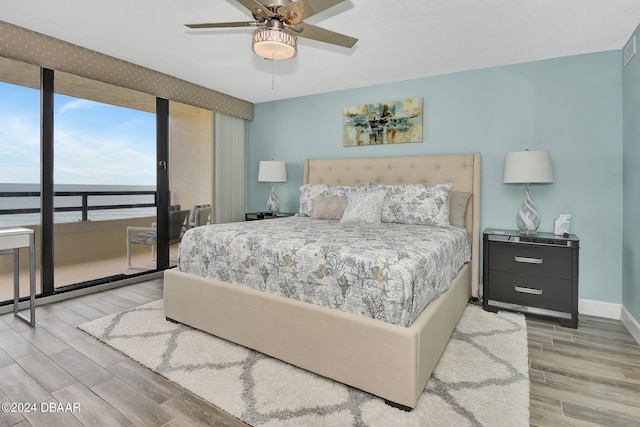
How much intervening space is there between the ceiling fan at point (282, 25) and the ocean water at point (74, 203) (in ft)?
8.16

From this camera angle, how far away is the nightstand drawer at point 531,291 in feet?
9.04

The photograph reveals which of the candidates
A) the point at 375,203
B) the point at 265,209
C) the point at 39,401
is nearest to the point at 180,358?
the point at 39,401

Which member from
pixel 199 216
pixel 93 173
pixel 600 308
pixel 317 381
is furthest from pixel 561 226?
pixel 93 173

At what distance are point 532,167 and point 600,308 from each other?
1455 mm

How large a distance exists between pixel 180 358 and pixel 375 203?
2.19m

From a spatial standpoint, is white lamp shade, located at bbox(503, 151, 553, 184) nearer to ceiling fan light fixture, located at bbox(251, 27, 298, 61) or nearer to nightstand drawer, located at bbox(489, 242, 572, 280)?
nightstand drawer, located at bbox(489, 242, 572, 280)

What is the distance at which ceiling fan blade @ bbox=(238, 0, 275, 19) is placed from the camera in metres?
1.85

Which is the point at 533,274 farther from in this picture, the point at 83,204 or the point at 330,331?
the point at 83,204

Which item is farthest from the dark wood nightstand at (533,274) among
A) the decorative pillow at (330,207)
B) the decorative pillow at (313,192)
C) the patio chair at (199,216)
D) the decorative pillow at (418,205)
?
the patio chair at (199,216)

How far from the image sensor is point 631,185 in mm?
2707

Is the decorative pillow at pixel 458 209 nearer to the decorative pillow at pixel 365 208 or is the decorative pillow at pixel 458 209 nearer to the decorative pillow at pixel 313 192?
the decorative pillow at pixel 365 208

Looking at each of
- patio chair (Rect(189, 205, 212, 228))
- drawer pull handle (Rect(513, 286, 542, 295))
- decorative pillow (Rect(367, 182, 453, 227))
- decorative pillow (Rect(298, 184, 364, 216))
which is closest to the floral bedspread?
decorative pillow (Rect(367, 182, 453, 227))

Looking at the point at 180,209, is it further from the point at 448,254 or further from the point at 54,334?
the point at 448,254

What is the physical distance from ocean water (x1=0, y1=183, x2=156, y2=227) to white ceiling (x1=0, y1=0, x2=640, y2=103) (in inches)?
57.3
